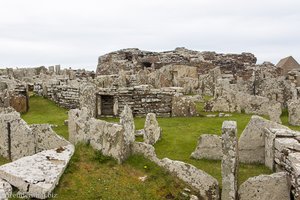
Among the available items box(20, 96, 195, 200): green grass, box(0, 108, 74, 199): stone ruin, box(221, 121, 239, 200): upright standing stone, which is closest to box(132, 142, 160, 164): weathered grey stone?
box(20, 96, 195, 200): green grass

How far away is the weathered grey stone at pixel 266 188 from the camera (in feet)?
34.4

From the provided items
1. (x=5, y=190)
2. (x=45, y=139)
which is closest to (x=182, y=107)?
(x=45, y=139)

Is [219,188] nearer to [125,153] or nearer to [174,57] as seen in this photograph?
[125,153]

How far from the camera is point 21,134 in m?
12.9

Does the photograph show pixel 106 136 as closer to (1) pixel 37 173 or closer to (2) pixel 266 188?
(1) pixel 37 173

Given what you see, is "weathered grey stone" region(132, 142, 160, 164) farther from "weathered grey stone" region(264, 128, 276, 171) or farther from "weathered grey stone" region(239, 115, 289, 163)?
"weathered grey stone" region(264, 128, 276, 171)

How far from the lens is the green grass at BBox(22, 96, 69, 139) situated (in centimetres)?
1949

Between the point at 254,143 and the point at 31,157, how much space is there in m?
7.28

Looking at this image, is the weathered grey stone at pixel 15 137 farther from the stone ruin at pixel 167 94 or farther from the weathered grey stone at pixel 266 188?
the stone ruin at pixel 167 94

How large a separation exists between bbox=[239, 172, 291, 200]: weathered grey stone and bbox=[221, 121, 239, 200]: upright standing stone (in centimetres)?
44

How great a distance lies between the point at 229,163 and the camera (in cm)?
1028

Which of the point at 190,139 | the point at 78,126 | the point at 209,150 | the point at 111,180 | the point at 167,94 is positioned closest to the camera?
the point at 111,180

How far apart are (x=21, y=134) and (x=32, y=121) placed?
738 cm

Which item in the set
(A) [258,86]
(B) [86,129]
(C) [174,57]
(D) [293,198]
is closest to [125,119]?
(B) [86,129]
